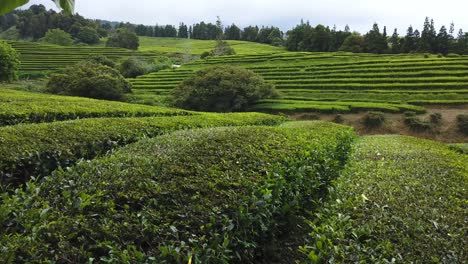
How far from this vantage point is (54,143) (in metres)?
7.84

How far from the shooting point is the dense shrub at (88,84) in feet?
111

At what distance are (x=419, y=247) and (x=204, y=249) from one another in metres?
2.19

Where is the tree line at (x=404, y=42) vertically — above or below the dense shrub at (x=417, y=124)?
above

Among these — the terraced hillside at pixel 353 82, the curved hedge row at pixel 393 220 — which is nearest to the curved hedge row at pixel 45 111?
the curved hedge row at pixel 393 220

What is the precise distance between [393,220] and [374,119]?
24.3m

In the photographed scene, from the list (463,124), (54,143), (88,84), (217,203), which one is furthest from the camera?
(88,84)

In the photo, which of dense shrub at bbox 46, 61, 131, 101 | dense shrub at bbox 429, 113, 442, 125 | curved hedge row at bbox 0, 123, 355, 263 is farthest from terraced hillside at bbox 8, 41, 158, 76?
curved hedge row at bbox 0, 123, 355, 263

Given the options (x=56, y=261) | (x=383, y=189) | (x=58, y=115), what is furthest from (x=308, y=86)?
(x=56, y=261)

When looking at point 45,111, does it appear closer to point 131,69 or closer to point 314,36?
point 131,69

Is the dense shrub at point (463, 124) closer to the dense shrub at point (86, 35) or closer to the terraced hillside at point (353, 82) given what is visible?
the terraced hillside at point (353, 82)

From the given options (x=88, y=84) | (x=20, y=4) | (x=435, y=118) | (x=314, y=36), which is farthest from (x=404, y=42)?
(x=20, y=4)

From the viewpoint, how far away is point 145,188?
190 inches

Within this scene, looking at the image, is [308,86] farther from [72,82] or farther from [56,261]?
[56,261]

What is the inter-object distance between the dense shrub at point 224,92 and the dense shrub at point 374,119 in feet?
29.3
